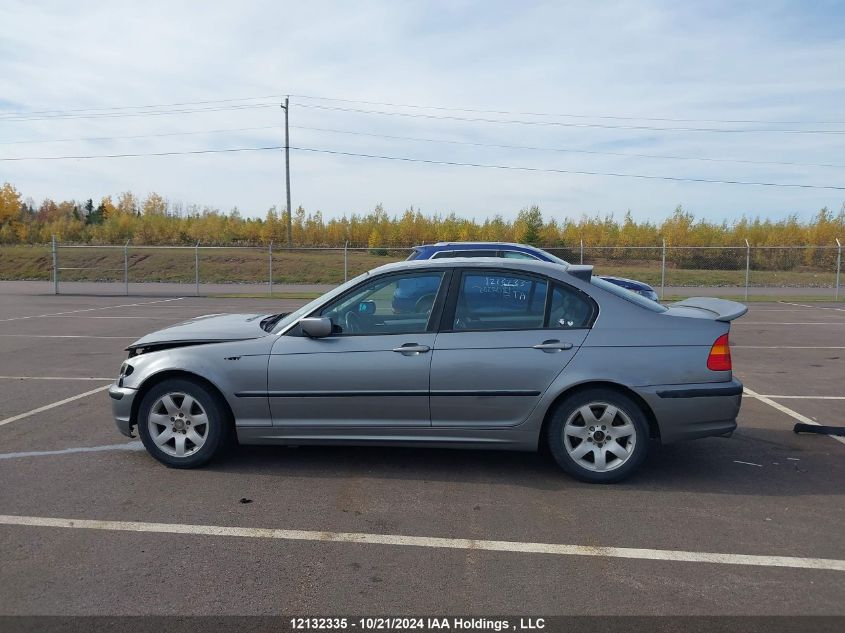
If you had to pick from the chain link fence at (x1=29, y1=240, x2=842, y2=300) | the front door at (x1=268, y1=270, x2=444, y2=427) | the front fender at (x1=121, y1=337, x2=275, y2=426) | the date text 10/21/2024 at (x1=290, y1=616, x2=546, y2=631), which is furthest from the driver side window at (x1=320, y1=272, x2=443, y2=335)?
the chain link fence at (x1=29, y1=240, x2=842, y2=300)

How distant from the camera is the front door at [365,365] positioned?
16.5 feet

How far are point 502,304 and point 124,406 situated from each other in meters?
2.92

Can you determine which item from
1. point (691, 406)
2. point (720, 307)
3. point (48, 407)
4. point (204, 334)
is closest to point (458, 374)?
point (691, 406)

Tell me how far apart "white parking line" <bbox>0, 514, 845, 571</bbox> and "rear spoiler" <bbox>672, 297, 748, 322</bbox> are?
183 cm

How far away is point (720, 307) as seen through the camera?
559 centimetres

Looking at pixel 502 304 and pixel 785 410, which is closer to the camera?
pixel 502 304

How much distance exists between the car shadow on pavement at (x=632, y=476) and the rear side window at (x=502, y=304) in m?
1.11

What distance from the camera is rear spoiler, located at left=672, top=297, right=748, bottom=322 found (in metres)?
5.17

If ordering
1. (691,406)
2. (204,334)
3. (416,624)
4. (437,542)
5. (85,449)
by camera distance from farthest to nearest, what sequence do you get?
1. (85,449)
2. (204,334)
3. (691,406)
4. (437,542)
5. (416,624)

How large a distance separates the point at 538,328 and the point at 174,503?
2716mm

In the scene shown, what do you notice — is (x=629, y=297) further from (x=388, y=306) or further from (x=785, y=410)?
(x=785, y=410)

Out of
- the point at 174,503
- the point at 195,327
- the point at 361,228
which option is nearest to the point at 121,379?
the point at 195,327

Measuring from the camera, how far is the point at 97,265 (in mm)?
42094

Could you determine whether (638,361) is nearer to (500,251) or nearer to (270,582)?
(270,582)
